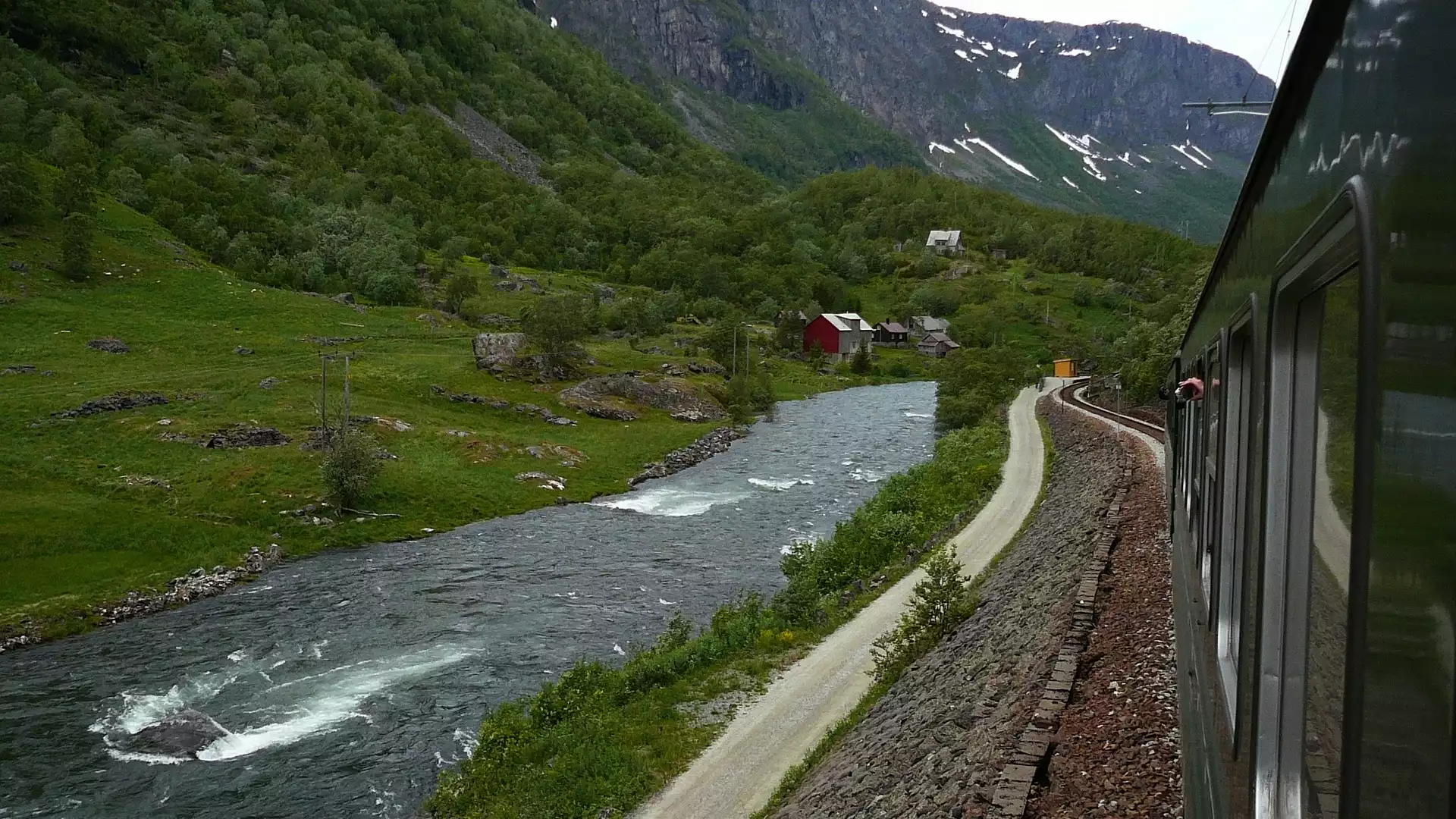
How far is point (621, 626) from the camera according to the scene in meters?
26.9

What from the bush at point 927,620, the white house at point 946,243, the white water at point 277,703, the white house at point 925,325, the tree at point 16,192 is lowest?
the white water at point 277,703

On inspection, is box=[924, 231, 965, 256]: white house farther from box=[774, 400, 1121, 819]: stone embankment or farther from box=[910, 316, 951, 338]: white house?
box=[774, 400, 1121, 819]: stone embankment

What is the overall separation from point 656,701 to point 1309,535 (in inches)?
748

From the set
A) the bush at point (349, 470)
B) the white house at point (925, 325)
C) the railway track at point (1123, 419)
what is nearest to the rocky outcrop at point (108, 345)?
the bush at point (349, 470)

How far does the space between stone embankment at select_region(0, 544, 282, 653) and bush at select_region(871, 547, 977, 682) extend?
79.3ft

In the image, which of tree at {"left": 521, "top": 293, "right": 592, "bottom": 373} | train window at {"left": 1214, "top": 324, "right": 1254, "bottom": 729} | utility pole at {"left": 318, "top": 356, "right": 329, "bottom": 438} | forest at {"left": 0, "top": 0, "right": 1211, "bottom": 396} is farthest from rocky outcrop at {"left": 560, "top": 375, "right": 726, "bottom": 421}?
train window at {"left": 1214, "top": 324, "right": 1254, "bottom": 729}

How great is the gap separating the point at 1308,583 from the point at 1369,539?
3.32 feet

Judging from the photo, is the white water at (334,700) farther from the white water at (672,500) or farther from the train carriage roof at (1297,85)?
the train carriage roof at (1297,85)

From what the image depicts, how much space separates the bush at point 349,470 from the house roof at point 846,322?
263ft

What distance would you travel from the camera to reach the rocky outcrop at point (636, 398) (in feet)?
212

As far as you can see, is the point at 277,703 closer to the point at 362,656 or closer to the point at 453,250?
the point at 362,656

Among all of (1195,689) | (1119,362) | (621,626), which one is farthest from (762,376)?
(1195,689)

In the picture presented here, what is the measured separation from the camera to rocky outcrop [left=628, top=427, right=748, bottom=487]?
52.8 meters

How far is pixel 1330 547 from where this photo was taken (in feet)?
8.01
